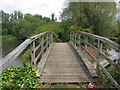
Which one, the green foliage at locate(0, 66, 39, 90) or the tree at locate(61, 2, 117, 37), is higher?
the tree at locate(61, 2, 117, 37)

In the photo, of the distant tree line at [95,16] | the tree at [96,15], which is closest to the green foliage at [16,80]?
Result: the distant tree line at [95,16]

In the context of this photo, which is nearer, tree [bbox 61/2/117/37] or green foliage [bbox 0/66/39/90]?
green foliage [bbox 0/66/39/90]

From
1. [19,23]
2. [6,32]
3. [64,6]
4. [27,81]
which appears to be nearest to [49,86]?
[27,81]

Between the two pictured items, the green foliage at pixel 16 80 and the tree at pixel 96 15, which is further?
the tree at pixel 96 15

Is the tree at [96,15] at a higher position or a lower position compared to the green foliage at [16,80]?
higher

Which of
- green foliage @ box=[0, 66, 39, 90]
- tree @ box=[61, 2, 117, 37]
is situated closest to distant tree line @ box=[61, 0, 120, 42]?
tree @ box=[61, 2, 117, 37]

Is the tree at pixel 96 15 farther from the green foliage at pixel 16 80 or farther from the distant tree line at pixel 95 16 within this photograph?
the green foliage at pixel 16 80

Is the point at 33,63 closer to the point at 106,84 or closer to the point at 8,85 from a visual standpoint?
the point at 8,85

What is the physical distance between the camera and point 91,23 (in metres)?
14.6

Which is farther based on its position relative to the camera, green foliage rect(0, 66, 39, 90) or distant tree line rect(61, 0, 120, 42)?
distant tree line rect(61, 0, 120, 42)

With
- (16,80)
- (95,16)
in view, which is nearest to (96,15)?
(95,16)

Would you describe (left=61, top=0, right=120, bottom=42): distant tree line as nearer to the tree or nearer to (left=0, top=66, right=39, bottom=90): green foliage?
the tree

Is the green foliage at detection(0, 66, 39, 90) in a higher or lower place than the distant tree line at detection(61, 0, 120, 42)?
lower

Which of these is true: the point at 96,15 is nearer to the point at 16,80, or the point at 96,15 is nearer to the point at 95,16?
the point at 95,16
